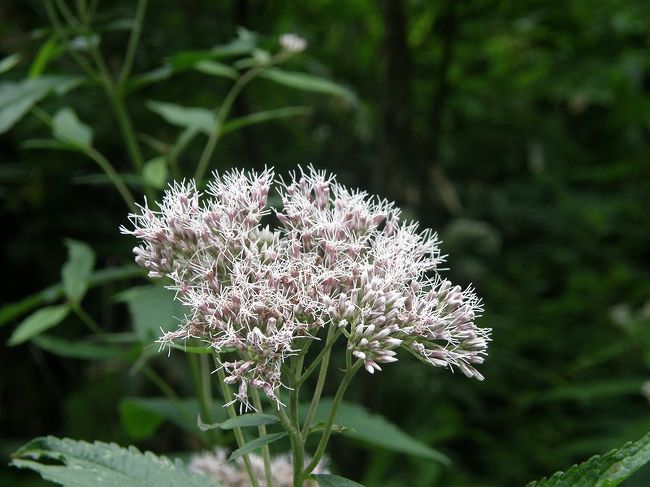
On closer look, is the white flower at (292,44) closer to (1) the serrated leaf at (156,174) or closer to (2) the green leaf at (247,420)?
(1) the serrated leaf at (156,174)

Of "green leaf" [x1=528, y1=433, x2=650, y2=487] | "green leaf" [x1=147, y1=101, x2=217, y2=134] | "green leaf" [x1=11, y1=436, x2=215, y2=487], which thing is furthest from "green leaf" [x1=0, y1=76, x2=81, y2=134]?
"green leaf" [x1=528, y1=433, x2=650, y2=487]

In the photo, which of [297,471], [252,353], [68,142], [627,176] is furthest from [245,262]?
[627,176]

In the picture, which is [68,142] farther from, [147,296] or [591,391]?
[591,391]

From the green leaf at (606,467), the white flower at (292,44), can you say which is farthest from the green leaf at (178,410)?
the green leaf at (606,467)

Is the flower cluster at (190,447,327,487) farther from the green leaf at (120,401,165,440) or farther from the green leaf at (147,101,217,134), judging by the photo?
the green leaf at (147,101,217,134)

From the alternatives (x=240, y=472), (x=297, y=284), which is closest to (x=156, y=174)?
(x=240, y=472)

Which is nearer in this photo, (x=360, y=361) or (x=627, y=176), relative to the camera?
(x=360, y=361)
